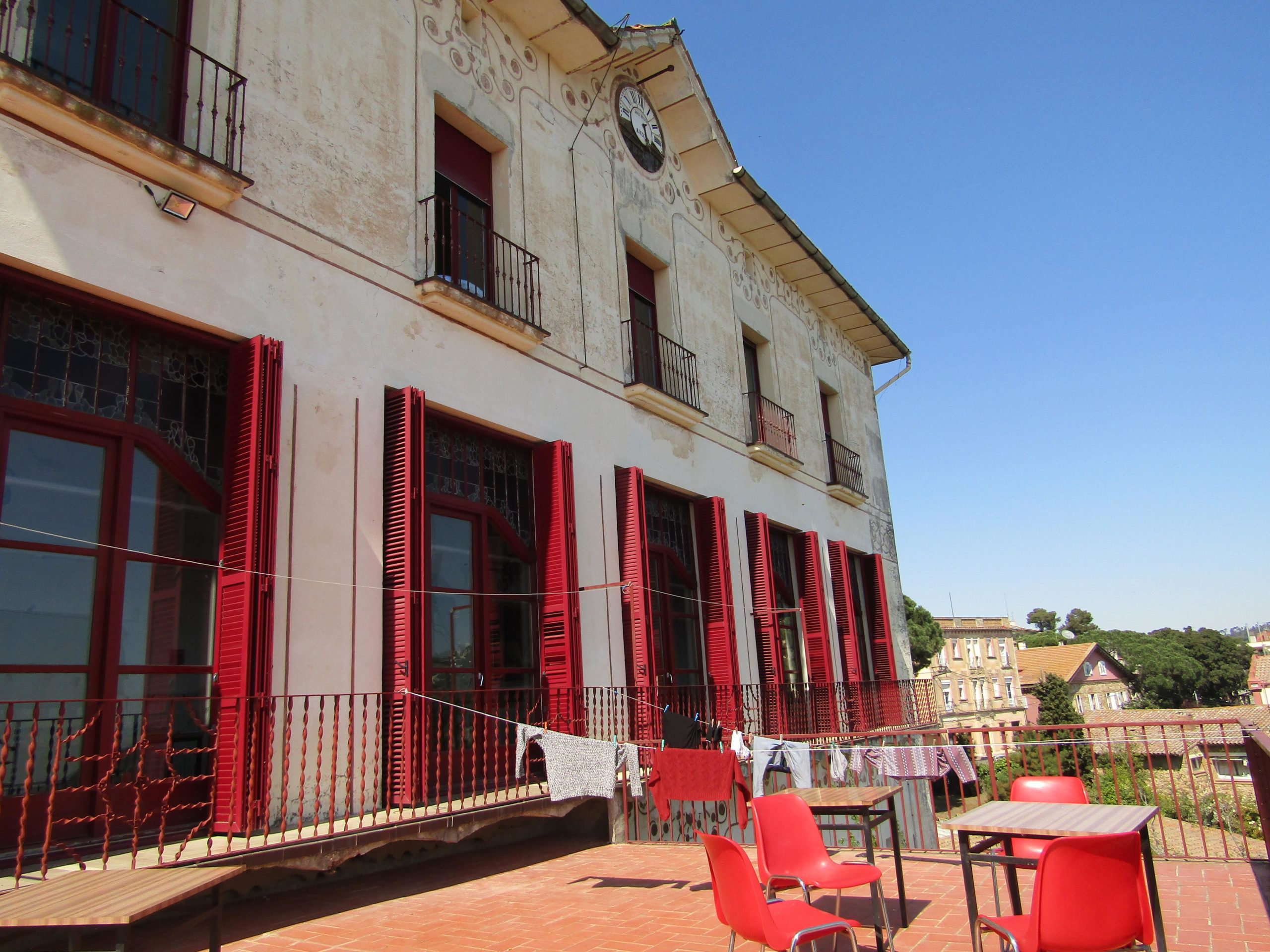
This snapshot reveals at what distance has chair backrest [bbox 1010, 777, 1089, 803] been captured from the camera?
15.8 ft

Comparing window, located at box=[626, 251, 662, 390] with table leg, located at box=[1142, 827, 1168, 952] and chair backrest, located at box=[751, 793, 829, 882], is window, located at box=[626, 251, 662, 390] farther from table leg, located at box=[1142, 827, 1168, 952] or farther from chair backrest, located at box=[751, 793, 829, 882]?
table leg, located at box=[1142, 827, 1168, 952]

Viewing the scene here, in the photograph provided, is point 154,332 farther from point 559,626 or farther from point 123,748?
point 559,626

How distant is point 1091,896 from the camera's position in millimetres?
3062

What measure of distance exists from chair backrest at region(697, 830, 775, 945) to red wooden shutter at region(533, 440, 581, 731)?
5.26 meters

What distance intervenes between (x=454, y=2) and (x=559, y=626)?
666cm

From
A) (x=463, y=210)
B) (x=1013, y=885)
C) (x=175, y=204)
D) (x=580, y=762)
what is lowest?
(x=1013, y=885)

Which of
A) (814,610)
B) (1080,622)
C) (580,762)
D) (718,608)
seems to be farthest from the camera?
(1080,622)

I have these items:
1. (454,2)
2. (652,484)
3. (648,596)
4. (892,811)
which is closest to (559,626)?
(648,596)

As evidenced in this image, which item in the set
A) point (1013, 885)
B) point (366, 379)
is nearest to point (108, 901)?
point (1013, 885)

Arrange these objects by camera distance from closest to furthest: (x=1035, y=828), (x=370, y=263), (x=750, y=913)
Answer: (x=750, y=913) → (x=1035, y=828) → (x=370, y=263)

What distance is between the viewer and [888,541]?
62.7 ft

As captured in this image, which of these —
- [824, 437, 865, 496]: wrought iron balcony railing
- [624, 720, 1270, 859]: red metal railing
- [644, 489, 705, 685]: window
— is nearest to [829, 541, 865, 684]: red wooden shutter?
[624, 720, 1270, 859]: red metal railing

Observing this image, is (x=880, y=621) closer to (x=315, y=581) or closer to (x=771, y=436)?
(x=771, y=436)

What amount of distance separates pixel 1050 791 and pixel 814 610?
9.86 metres
